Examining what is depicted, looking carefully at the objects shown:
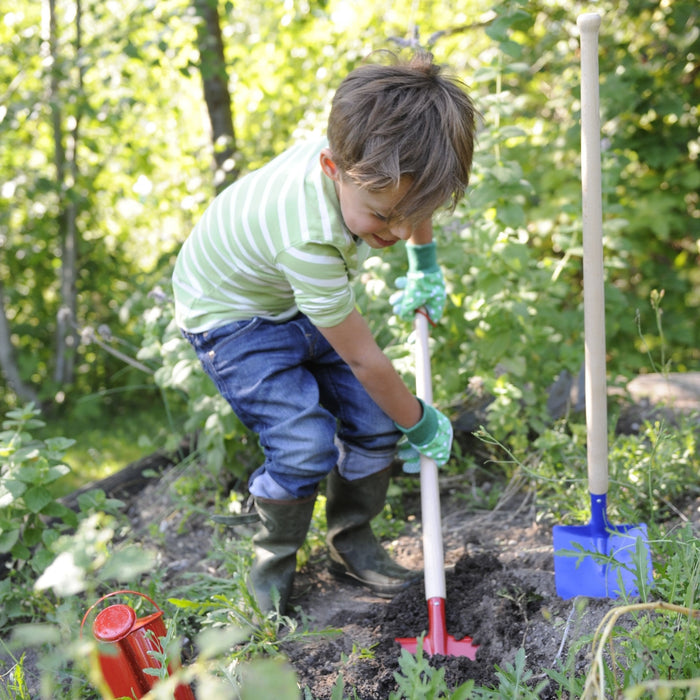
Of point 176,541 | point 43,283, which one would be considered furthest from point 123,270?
point 176,541

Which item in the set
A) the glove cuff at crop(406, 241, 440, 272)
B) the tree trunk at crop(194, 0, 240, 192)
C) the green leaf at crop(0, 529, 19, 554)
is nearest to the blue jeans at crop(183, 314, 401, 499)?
the glove cuff at crop(406, 241, 440, 272)

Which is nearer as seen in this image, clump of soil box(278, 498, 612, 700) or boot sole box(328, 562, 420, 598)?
clump of soil box(278, 498, 612, 700)

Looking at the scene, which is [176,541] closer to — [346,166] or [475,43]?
[346,166]

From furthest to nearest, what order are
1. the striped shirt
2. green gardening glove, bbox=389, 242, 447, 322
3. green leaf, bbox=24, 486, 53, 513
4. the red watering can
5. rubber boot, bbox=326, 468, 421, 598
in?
green gardening glove, bbox=389, 242, 447, 322 < rubber boot, bbox=326, 468, 421, 598 < green leaf, bbox=24, 486, 53, 513 < the striped shirt < the red watering can

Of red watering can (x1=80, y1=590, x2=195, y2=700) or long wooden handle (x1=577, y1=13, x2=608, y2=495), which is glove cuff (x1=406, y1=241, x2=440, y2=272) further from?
red watering can (x1=80, y1=590, x2=195, y2=700)

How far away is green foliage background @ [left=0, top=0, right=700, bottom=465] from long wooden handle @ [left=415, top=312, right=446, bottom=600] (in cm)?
23

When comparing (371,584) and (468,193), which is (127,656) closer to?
(371,584)

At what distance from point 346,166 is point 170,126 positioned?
12.4 feet

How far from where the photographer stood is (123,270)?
14.5 ft

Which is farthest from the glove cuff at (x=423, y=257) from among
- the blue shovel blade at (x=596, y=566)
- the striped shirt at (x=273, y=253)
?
the blue shovel blade at (x=596, y=566)

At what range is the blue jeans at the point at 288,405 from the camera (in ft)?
6.26

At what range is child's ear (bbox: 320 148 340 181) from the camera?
170 centimetres

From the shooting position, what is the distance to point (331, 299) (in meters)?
1.71

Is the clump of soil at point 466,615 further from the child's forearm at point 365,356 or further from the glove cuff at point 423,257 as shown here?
the glove cuff at point 423,257
